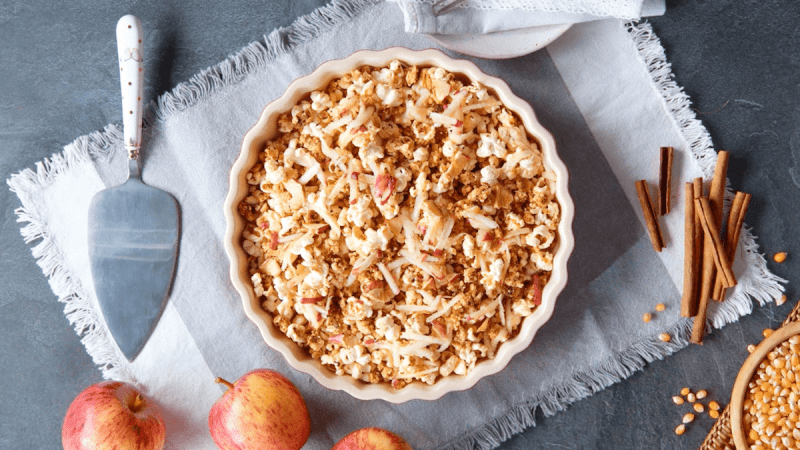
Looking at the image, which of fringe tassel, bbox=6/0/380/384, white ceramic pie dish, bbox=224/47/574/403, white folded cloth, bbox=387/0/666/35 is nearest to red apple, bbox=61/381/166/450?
fringe tassel, bbox=6/0/380/384

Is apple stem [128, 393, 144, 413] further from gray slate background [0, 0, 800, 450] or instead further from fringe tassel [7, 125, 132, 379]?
gray slate background [0, 0, 800, 450]

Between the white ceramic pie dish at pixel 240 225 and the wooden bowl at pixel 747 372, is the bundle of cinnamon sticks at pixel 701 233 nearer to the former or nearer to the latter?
the wooden bowl at pixel 747 372

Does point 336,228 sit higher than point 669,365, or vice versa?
point 336,228

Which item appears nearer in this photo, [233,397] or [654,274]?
[233,397]

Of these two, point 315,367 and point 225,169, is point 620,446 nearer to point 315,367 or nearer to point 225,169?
point 315,367

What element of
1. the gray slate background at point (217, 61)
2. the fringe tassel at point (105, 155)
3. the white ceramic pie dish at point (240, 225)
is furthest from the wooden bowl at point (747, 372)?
the fringe tassel at point (105, 155)

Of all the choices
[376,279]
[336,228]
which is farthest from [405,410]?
[336,228]

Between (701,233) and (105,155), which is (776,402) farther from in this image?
(105,155)
